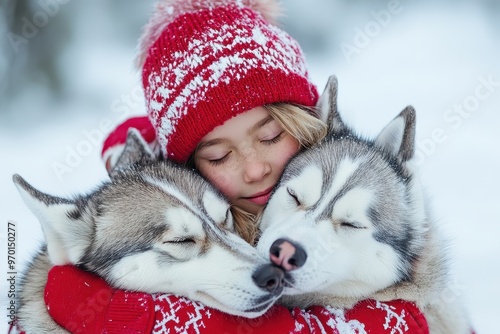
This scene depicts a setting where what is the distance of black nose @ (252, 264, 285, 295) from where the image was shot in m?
1.56

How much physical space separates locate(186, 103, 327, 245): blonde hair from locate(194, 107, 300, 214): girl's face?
0.03 metres

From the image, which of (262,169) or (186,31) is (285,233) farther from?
(186,31)

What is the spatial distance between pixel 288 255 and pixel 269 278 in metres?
0.09

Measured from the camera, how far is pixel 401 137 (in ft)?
6.54

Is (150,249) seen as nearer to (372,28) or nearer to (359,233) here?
(359,233)

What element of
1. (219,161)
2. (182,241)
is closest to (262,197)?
(219,161)

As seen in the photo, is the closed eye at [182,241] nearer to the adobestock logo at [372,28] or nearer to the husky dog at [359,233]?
the husky dog at [359,233]

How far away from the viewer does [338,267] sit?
168 centimetres

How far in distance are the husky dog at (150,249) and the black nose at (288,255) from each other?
0.03m

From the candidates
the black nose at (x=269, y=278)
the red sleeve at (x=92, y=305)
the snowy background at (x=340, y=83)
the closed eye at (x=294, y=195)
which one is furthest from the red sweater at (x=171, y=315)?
the snowy background at (x=340, y=83)

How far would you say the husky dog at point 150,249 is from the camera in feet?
5.23

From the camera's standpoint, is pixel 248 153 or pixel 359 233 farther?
pixel 248 153

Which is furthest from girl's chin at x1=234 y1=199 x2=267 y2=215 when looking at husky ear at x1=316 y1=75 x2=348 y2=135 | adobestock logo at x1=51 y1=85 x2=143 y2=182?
adobestock logo at x1=51 y1=85 x2=143 y2=182

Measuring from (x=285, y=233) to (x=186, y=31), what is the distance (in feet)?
2.87
